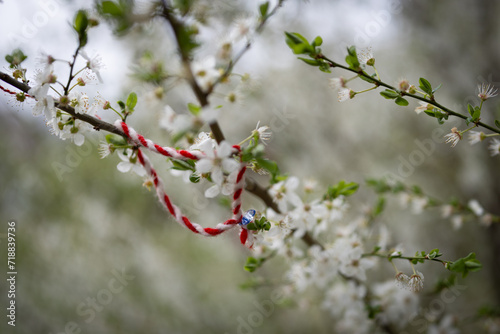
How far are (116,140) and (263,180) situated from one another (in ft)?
5.59

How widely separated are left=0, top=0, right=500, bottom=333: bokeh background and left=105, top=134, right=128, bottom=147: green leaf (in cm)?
113

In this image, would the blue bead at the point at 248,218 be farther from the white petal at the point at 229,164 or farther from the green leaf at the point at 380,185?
the green leaf at the point at 380,185

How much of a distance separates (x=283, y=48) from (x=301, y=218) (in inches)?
65.0

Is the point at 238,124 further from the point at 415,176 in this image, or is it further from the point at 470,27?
the point at 470,27

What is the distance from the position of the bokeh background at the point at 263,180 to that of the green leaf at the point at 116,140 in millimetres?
1130


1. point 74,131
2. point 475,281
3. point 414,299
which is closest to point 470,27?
point 475,281

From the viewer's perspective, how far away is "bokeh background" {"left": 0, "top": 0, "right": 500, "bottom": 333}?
182 cm

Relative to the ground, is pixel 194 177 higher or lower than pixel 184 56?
lower

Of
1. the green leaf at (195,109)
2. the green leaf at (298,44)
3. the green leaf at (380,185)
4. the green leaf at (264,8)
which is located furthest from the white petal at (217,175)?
the green leaf at (380,185)

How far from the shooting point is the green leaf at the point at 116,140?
54 cm

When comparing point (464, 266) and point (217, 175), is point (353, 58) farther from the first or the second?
point (464, 266)

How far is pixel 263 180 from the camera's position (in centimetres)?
221

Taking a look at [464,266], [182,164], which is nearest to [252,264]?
[182,164]

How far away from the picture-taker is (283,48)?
7.00 ft
